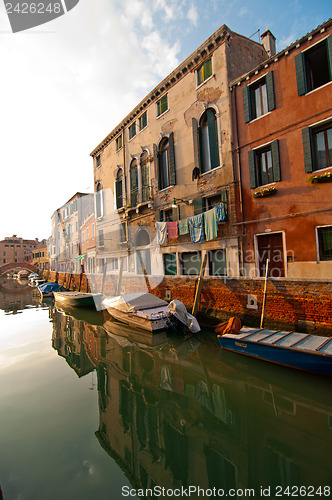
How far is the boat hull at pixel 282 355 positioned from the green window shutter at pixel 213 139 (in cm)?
778

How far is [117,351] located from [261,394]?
5016 millimetres

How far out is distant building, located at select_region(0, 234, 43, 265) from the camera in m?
68.4

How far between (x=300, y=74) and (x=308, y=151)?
2.72 metres

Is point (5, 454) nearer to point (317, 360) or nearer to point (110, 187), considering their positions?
point (317, 360)

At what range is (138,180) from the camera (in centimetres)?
1691

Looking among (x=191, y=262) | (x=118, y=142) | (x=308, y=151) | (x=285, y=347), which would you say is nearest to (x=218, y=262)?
(x=191, y=262)

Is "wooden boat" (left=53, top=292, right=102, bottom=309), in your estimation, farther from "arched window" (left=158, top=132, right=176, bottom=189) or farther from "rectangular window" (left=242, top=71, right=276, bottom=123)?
"rectangular window" (left=242, top=71, right=276, bottom=123)

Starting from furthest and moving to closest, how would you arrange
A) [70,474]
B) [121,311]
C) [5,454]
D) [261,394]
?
[121,311] < [261,394] < [5,454] < [70,474]

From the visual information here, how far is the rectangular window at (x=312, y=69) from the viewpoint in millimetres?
8555

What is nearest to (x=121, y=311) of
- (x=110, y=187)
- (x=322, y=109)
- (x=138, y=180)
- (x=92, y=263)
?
(x=138, y=180)

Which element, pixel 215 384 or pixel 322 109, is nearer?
pixel 215 384

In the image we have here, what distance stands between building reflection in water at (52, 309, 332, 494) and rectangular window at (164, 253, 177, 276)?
19.5 ft

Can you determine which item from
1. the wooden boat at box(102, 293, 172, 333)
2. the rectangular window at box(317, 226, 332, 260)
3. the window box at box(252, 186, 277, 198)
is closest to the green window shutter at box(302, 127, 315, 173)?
the window box at box(252, 186, 277, 198)

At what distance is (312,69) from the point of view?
28.7 ft
